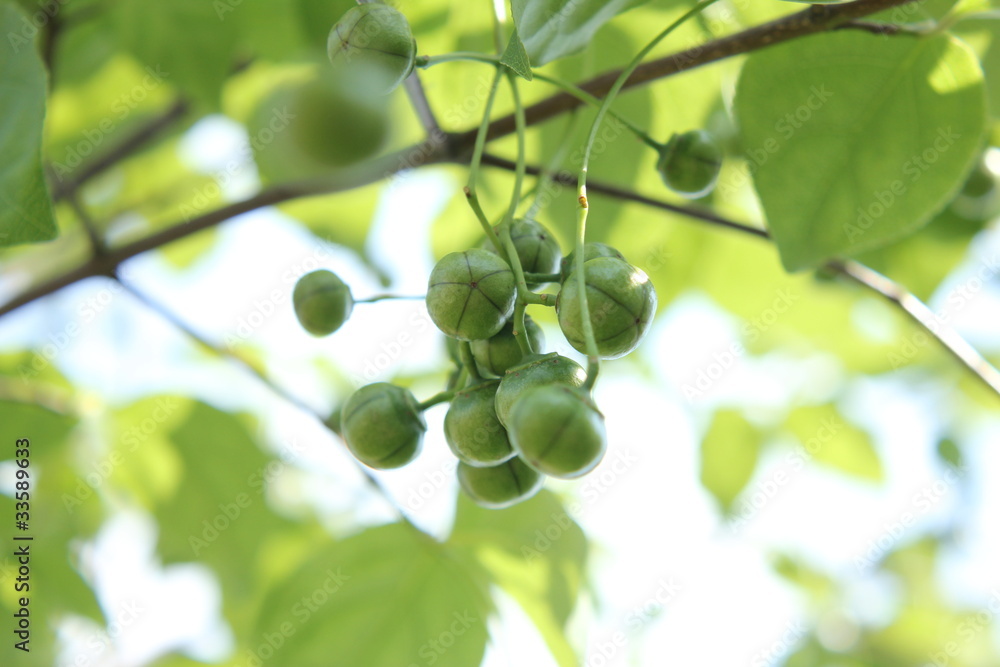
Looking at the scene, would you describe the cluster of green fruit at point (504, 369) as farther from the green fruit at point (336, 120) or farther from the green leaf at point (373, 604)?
the green leaf at point (373, 604)

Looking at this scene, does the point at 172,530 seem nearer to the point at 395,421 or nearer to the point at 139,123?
the point at 139,123

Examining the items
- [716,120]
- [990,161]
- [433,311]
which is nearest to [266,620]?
[433,311]

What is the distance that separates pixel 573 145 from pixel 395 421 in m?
1.32

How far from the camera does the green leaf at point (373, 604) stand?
258 centimetres

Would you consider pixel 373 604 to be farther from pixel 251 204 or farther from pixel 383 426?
pixel 251 204

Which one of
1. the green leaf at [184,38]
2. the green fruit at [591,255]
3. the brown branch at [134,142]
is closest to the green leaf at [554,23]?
the green fruit at [591,255]

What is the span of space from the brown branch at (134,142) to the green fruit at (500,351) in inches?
91.6

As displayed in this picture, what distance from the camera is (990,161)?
296 centimetres

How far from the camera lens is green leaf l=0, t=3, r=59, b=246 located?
1.61 m

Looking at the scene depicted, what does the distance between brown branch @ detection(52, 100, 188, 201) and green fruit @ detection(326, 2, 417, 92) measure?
199 centimetres

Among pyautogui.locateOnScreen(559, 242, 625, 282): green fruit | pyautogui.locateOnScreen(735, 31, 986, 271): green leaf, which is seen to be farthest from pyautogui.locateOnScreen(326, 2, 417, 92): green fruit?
pyautogui.locateOnScreen(735, 31, 986, 271): green leaf

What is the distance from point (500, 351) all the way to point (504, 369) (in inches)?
1.5

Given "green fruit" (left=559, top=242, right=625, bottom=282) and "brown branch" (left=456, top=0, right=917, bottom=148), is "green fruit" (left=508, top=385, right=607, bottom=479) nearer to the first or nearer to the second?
"green fruit" (left=559, top=242, right=625, bottom=282)

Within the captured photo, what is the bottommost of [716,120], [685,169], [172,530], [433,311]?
[172,530]
